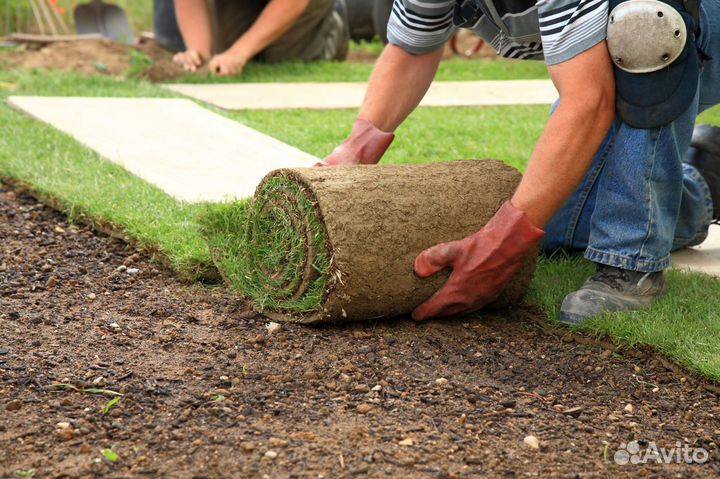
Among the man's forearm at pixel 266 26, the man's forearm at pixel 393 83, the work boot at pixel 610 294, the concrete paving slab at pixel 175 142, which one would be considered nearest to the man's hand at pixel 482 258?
the work boot at pixel 610 294

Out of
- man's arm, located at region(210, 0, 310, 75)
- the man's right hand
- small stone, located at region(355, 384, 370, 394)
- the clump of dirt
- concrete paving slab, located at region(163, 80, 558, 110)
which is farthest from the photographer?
man's arm, located at region(210, 0, 310, 75)

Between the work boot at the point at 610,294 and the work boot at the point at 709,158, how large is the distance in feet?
2.44

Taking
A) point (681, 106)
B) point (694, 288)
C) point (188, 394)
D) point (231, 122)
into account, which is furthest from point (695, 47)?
point (231, 122)

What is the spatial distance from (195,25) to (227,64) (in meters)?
0.42

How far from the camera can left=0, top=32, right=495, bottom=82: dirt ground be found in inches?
251

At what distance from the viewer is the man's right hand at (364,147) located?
3.08 metres

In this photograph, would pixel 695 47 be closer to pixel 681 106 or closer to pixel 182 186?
pixel 681 106

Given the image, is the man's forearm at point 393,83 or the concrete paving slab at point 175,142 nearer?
the man's forearm at point 393,83

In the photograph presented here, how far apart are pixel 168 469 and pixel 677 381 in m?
1.32

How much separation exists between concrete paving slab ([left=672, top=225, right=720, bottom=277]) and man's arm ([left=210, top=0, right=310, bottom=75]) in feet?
12.3

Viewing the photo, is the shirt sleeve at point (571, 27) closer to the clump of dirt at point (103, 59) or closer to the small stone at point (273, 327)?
the small stone at point (273, 327)

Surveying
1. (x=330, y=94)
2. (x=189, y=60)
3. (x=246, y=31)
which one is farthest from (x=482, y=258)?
(x=246, y=31)

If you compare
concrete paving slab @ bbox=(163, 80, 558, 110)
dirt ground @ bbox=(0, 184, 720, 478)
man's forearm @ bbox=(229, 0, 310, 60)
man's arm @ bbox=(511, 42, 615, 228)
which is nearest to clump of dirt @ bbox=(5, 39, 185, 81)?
concrete paving slab @ bbox=(163, 80, 558, 110)

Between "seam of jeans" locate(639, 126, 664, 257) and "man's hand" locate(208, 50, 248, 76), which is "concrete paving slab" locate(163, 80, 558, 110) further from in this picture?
"seam of jeans" locate(639, 126, 664, 257)
